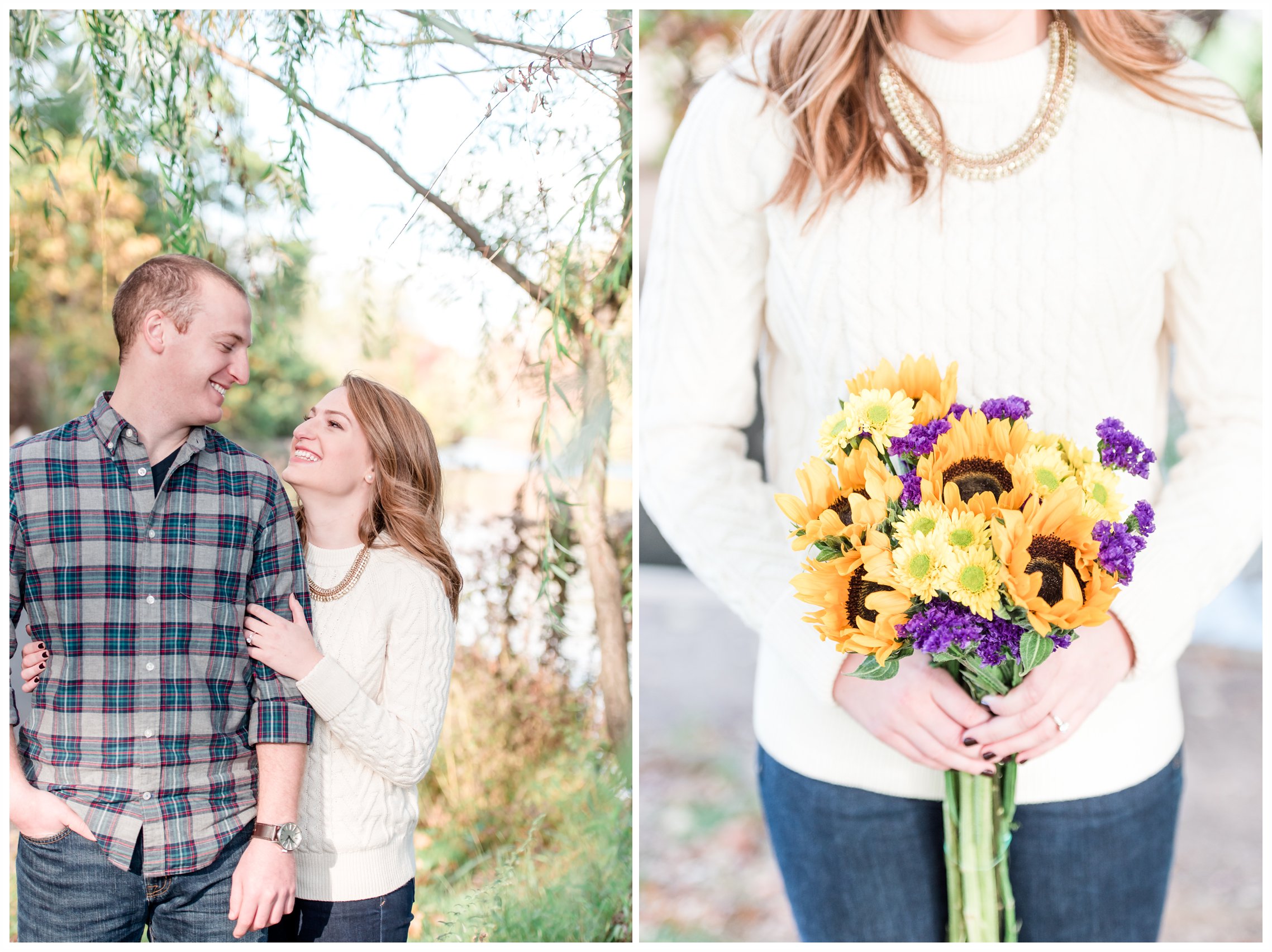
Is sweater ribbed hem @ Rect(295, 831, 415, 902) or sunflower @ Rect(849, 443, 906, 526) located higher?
sunflower @ Rect(849, 443, 906, 526)

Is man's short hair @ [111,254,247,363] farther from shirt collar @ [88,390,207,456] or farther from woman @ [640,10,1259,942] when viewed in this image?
woman @ [640,10,1259,942]

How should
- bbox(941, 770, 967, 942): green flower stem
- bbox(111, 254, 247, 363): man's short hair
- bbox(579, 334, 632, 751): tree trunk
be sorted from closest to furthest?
bbox(941, 770, 967, 942): green flower stem, bbox(111, 254, 247, 363): man's short hair, bbox(579, 334, 632, 751): tree trunk

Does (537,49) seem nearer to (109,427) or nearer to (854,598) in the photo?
(109,427)

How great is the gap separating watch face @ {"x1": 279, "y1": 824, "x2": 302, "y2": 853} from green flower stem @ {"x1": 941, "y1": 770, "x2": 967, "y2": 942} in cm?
84

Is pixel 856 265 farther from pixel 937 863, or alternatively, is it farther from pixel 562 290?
pixel 937 863

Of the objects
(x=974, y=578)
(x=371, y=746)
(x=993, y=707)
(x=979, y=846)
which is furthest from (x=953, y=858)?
(x=371, y=746)

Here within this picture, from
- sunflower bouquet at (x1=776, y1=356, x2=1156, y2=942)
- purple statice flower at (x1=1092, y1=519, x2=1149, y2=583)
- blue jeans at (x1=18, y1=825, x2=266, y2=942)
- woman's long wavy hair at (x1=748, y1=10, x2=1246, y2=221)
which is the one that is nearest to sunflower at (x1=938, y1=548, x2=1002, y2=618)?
sunflower bouquet at (x1=776, y1=356, x2=1156, y2=942)

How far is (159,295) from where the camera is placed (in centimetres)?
127

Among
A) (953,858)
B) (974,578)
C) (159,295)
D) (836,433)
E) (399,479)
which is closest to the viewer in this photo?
(974,578)

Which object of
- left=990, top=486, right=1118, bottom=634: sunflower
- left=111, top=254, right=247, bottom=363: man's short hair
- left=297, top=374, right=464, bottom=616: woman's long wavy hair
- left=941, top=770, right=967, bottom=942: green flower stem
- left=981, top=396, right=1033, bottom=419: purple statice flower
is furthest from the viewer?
left=297, top=374, right=464, bottom=616: woman's long wavy hair

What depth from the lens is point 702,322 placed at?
4.16ft

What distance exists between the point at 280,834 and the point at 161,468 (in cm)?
51

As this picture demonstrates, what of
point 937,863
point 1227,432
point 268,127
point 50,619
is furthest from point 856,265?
point 50,619

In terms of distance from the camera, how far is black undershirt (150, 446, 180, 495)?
125cm
